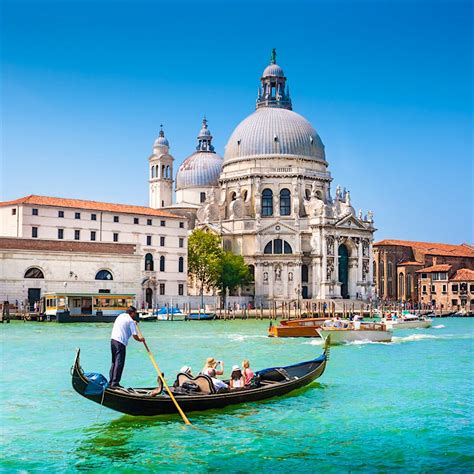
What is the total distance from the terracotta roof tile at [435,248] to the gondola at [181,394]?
6123cm

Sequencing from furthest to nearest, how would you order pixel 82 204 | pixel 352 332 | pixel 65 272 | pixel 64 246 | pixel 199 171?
pixel 199 171 → pixel 82 204 → pixel 64 246 → pixel 65 272 → pixel 352 332

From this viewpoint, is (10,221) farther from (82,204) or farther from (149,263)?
(149,263)

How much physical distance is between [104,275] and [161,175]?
85.8 ft

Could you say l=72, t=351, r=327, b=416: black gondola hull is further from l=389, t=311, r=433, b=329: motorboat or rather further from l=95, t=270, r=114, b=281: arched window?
l=95, t=270, r=114, b=281: arched window

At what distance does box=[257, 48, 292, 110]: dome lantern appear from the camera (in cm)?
6919

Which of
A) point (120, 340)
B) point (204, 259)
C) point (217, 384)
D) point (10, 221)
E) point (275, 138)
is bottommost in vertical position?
point (217, 384)

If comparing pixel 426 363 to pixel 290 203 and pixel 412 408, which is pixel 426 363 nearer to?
pixel 412 408

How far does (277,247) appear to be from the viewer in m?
59.8

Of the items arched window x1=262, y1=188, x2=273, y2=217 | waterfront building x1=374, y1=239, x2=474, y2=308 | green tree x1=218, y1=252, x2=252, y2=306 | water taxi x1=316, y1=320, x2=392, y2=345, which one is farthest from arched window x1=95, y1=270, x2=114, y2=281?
waterfront building x1=374, y1=239, x2=474, y2=308

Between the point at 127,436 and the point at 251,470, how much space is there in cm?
259

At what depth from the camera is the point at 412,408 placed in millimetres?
14133

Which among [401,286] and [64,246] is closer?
[64,246]

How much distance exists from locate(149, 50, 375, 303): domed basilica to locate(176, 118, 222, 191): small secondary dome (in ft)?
13.5

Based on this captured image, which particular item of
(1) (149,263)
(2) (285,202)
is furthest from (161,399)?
(2) (285,202)
